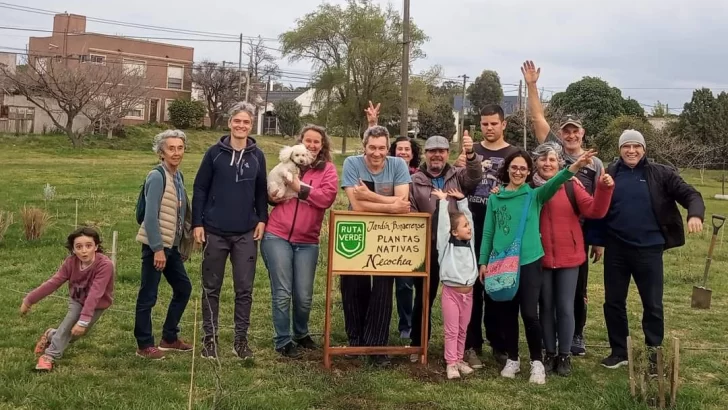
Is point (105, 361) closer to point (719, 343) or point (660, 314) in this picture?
point (660, 314)

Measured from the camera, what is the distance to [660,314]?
5148 millimetres

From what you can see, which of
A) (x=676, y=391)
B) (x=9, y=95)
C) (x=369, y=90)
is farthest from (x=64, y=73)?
(x=676, y=391)

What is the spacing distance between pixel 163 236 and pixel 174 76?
53.3 m

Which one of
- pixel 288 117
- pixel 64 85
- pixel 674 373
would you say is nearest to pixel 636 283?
pixel 674 373

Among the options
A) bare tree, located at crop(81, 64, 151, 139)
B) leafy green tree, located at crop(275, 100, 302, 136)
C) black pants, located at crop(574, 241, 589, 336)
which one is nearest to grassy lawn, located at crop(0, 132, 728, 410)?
black pants, located at crop(574, 241, 589, 336)

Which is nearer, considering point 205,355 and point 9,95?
point 205,355

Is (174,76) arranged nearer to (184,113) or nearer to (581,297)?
(184,113)

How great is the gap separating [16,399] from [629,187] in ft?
15.2

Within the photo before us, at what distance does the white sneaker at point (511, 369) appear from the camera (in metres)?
4.99

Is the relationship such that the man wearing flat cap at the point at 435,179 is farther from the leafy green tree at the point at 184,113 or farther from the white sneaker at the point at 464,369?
the leafy green tree at the point at 184,113

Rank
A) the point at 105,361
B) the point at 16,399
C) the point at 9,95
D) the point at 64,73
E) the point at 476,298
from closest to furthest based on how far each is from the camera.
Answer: the point at 16,399
the point at 105,361
the point at 476,298
the point at 64,73
the point at 9,95

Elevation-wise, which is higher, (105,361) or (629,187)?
(629,187)

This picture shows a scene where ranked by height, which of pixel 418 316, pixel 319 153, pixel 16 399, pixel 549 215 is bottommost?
pixel 16 399

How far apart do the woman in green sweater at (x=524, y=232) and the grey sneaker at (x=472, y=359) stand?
0.26m
